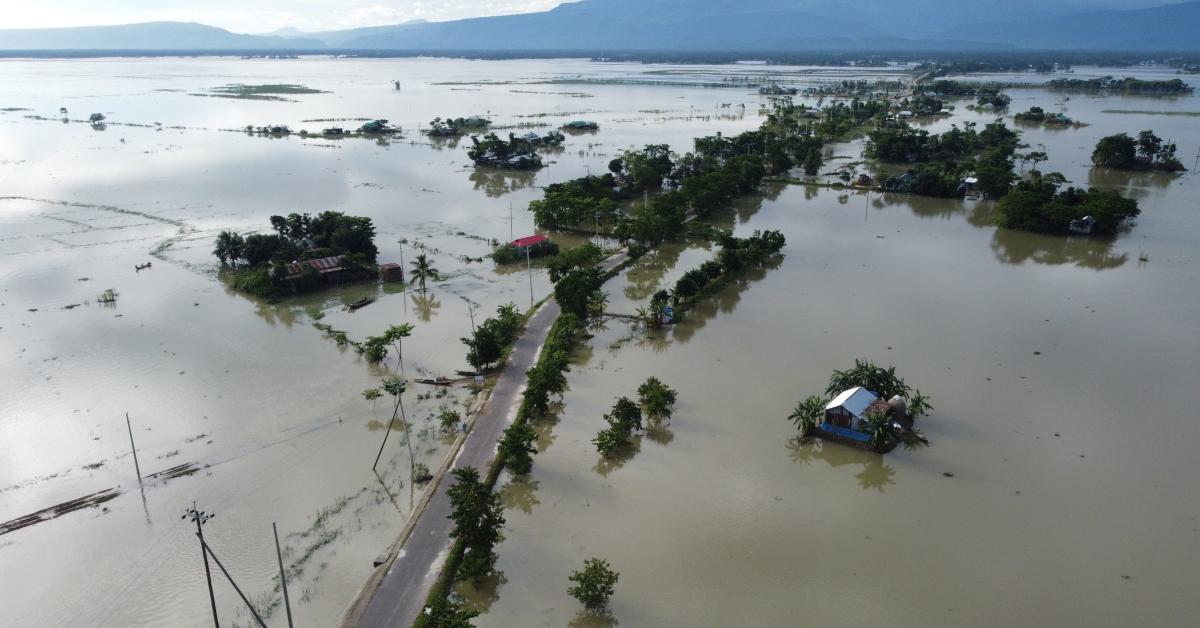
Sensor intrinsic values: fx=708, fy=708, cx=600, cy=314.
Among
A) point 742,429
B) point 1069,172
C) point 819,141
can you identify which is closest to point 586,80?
point 819,141

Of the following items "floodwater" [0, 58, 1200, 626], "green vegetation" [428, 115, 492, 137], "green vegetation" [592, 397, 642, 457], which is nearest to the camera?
"floodwater" [0, 58, 1200, 626]

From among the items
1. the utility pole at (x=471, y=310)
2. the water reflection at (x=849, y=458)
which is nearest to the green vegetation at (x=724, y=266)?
the utility pole at (x=471, y=310)

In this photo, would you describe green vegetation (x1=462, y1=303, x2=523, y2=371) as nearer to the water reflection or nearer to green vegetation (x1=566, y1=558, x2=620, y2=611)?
the water reflection

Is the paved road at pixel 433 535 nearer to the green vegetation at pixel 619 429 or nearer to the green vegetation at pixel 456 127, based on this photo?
the green vegetation at pixel 619 429

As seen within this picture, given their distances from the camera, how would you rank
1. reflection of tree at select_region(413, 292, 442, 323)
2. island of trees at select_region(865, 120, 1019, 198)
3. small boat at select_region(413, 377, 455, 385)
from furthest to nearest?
island of trees at select_region(865, 120, 1019, 198)
reflection of tree at select_region(413, 292, 442, 323)
small boat at select_region(413, 377, 455, 385)

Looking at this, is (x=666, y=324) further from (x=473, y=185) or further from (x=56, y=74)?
(x=56, y=74)

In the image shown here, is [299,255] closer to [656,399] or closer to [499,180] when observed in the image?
[656,399]

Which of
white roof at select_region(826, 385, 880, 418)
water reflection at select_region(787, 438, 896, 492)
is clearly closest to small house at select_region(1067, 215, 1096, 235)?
white roof at select_region(826, 385, 880, 418)

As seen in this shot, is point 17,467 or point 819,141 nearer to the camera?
point 17,467
